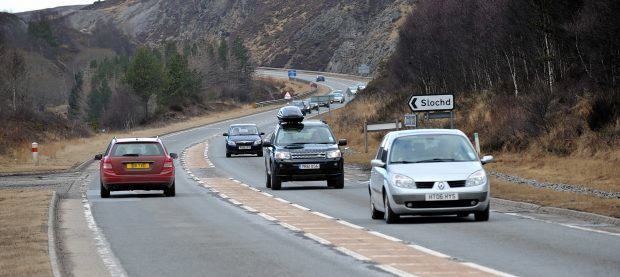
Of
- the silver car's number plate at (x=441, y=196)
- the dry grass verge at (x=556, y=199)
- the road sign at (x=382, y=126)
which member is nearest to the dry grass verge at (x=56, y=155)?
the road sign at (x=382, y=126)

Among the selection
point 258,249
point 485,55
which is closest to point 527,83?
point 485,55

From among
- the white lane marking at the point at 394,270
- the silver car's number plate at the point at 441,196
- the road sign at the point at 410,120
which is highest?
the road sign at the point at 410,120

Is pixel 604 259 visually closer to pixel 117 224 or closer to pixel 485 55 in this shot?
pixel 117 224

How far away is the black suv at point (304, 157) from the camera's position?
32.3 m

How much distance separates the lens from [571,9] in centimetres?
5109

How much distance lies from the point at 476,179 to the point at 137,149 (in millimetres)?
13335

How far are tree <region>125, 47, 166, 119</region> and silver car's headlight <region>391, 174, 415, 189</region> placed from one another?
129607 mm

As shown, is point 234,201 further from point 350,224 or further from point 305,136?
point 350,224

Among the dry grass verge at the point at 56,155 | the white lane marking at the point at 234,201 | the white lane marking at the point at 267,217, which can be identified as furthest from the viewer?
the dry grass verge at the point at 56,155

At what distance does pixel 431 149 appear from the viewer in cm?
2100

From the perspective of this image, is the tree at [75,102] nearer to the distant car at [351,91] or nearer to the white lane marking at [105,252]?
the distant car at [351,91]

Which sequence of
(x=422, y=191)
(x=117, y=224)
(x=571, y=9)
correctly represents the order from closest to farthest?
(x=422, y=191)
(x=117, y=224)
(x=571, y=9)

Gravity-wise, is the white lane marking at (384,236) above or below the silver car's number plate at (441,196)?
below

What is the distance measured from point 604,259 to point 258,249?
177 inches
